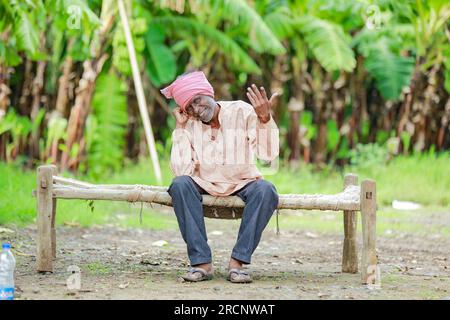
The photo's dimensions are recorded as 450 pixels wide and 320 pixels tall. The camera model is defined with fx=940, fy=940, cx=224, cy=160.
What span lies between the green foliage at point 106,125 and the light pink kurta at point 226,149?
20.4 feet

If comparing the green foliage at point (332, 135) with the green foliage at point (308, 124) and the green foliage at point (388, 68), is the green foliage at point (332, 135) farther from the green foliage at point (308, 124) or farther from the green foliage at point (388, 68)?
the green foliage at point (388, 68)

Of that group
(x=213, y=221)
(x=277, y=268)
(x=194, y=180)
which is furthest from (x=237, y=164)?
(x=213, y=221)

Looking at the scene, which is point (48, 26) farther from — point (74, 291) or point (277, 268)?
point (74, 291)

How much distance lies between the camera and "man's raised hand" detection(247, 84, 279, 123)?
17.7 ft

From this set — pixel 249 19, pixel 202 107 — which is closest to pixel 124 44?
pixel 249 19

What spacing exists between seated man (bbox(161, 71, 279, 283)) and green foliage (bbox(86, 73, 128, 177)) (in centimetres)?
622

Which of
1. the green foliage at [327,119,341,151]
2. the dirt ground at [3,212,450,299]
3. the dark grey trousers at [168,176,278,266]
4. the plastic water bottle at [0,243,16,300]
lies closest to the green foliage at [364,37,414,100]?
the green foliage at [327,119,341,151]

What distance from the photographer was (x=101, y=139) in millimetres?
12086

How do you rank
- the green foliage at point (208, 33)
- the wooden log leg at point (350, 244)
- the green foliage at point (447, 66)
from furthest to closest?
the green foliage at point (447, 66), the green foliage at point (208, 33), the wooden log leg at point (350, 244)

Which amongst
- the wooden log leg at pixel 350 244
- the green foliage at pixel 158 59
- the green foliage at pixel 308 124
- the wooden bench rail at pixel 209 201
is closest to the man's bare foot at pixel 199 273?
the wooden bench rail at pixel 209 201

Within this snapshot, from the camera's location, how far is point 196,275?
17.5 ft

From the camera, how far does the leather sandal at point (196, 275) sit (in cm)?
531

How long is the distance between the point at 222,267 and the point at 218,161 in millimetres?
916

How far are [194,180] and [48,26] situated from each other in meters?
6.59
